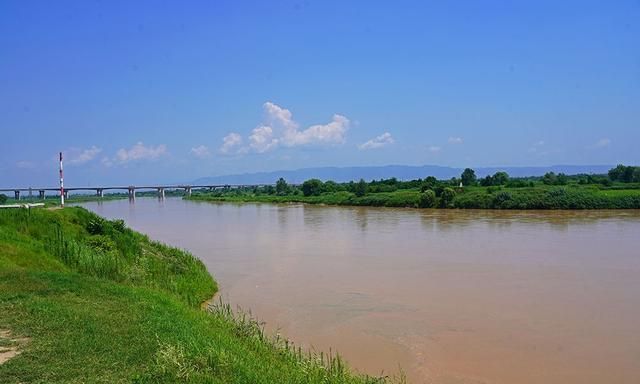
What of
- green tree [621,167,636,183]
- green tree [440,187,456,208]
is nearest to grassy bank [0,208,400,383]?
green tree [440,187,456,208]

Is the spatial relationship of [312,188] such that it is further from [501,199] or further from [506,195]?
[506,195]

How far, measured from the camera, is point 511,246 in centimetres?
2134

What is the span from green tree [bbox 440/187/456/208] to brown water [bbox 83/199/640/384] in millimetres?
18594

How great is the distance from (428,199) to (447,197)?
1866 mm

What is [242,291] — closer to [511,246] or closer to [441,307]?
[441,307]

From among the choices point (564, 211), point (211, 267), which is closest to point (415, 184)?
point (564, 211)

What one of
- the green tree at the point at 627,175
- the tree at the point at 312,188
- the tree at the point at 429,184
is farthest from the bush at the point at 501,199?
the tree at the point at 312,188

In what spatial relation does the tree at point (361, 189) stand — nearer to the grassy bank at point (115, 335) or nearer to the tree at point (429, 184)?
the tree at point (429, 184)

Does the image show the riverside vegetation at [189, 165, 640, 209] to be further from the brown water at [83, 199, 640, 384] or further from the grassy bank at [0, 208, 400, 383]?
the grassy bank at [0, 208, 400, 383]

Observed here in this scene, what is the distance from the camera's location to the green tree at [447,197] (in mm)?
44562

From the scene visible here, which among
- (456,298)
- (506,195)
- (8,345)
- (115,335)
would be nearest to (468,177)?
(506,195)

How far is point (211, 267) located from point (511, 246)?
11561 millimetres

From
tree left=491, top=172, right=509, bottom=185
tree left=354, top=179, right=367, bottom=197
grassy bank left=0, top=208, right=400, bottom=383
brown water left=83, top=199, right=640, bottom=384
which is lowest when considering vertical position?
brown water left=83, top=199, right=640, bottom=384

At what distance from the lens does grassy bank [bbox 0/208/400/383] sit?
178 inches
